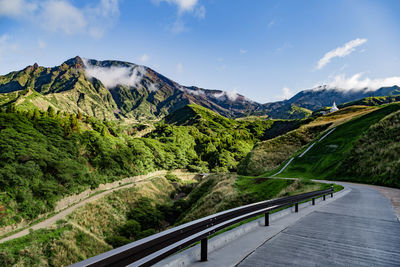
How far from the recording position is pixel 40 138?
58.3 metres

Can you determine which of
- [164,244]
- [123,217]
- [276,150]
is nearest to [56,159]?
[123,217]

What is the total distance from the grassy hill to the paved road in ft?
61.1

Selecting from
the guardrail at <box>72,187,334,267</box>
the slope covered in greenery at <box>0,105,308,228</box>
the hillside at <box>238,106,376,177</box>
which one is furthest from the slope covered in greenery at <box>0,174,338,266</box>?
the guardrail at <box>72,187,334,267</box>

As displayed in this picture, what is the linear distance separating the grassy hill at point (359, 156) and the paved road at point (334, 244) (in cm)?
1862

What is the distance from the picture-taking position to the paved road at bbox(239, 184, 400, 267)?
4961mm

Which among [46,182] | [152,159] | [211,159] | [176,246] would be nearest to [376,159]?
[176,246]

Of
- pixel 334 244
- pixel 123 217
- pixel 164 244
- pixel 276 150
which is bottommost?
pixel 123 217

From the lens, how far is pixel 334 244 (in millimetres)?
6094

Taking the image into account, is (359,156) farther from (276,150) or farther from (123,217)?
(123,217)

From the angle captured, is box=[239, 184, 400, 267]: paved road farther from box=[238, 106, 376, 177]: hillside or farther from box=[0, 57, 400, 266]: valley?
box=[238, 106, 376, 177]: hillside

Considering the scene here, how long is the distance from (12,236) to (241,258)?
141 ft

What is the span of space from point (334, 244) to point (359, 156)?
32930 millimetres

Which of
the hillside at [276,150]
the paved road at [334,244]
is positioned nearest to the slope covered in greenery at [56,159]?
the hillside at [276,150]

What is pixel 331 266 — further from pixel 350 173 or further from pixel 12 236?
pixel 12 236
